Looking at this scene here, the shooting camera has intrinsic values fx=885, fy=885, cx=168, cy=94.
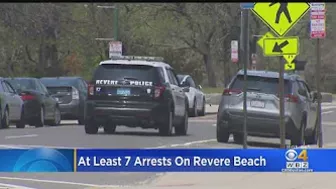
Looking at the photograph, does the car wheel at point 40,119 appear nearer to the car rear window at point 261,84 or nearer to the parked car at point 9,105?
the parked car at point 9,105

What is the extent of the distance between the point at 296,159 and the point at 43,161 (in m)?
3.20

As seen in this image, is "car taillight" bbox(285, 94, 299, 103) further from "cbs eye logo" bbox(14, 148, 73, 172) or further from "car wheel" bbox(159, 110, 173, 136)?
"cbs eye logo" bbox(14, 148, 73, 172)

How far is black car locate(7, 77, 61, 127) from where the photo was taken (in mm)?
25594

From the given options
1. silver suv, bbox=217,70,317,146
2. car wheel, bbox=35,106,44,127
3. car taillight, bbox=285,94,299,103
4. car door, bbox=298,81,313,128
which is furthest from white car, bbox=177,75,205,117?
car taillight, bbox=285,94,299,103

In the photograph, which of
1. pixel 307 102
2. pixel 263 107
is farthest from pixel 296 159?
pixel 307 102

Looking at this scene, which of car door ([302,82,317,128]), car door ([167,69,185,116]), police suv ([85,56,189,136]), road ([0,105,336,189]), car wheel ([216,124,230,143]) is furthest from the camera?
car door ([167,69,185,116])

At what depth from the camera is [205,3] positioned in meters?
54.7

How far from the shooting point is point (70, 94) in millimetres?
27844

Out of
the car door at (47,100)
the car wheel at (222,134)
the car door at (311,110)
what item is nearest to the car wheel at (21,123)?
the car door at (47,100)

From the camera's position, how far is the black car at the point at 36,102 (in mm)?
25594

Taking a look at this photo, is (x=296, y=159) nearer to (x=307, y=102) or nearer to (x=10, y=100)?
(x=307, y=102)

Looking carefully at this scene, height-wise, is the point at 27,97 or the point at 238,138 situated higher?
the point at 27,97

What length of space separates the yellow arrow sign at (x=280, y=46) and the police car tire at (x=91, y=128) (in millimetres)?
6911

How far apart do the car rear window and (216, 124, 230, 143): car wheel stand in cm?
107
